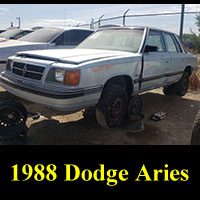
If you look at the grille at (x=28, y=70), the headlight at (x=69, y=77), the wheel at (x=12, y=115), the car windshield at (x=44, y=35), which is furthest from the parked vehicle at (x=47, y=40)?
the headlight at (x=69, y=77)

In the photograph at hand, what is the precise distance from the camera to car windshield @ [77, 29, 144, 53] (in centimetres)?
413

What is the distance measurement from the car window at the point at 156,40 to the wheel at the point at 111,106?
51.9 inches

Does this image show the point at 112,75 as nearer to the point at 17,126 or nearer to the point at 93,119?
the point at 93,119

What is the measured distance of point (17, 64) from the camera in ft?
11.4

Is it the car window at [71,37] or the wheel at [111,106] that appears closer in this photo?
the wheel at [111,106]

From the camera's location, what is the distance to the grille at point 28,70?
309cm

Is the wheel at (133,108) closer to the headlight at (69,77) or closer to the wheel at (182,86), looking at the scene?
the headlight at (69,77)

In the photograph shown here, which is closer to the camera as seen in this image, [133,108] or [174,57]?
[133,108]

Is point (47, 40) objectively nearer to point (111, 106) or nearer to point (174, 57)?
point (174, 57)

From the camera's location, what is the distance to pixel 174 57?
16.8ft

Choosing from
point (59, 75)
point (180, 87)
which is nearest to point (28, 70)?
point (59, 75)

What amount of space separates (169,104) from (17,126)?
375 cm

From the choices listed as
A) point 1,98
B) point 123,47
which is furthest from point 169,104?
point 1,98

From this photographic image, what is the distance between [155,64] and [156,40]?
623 mm
